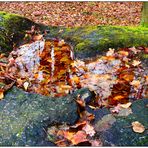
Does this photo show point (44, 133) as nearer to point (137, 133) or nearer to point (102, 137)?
point (102, 137)

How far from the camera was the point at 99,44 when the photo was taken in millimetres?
4188

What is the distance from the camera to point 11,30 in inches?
183

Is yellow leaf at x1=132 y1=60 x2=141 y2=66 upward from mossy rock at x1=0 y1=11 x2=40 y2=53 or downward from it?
downward

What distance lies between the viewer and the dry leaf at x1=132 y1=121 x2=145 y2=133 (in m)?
2.68

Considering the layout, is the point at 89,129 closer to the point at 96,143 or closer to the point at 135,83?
the point at 96,143

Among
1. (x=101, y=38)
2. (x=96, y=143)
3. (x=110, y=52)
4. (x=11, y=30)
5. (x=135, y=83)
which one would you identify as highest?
(x=11, y=30)

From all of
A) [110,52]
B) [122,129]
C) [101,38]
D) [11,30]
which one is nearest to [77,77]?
[110,52]

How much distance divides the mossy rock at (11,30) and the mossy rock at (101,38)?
0.53 m

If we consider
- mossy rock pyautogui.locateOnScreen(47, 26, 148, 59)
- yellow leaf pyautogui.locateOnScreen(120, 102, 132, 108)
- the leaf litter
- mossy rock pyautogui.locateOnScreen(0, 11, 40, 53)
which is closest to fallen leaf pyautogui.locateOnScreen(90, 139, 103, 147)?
the leaf litter

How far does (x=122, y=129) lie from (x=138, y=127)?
148 mm

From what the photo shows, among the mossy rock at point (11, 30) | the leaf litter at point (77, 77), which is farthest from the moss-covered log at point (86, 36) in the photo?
the leaf litter at point (77, 77)

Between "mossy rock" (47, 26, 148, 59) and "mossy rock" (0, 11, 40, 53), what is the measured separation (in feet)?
1.73

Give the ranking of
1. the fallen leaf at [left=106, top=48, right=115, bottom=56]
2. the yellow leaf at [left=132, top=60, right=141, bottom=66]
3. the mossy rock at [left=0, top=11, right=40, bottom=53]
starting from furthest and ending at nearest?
1. the mossy rock at [left=0, top=11, right=40, bottom=53]
2. the fallen leaf at [left=106, top=48, right=115, bottom=56]
3. the yellow leaf at [left=132, top=60, right=141, bottom=66]

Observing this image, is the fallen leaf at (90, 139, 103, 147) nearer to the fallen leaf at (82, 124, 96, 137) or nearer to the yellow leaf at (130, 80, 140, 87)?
the fallen leaf at (82, 124, 96, 137)
